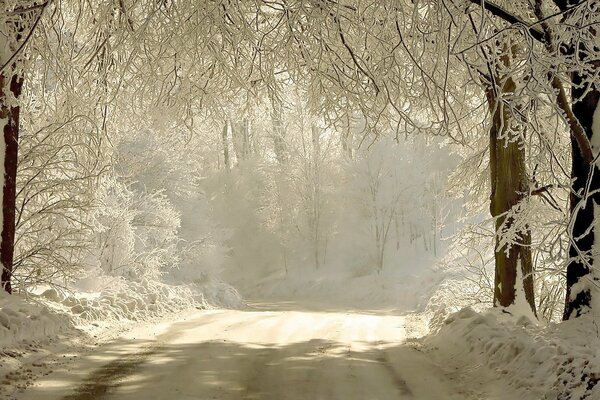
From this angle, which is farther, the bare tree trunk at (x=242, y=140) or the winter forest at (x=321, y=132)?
the bare tree trunk at (x=242, y=140)

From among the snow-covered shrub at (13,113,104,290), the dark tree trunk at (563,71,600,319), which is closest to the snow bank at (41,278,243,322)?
the snow-covered shrub at (13,113,104,290)

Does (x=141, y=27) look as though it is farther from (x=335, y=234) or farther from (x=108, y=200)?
(x=335, y=234)

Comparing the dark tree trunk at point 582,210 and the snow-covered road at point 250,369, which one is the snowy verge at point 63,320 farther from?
the dark tree trunk at point 582,210

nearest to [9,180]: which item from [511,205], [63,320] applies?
[63,320]

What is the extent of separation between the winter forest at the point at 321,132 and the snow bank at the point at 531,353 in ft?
0.09

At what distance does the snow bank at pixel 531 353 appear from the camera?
5.43 m

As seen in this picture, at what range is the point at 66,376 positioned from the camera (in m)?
6.74

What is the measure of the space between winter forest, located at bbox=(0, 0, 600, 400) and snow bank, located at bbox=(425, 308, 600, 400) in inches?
1.1

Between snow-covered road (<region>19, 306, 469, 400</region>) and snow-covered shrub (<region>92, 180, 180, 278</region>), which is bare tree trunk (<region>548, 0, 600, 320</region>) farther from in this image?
snow-covered shrub (<region>92, 180, 180, 278</region>)

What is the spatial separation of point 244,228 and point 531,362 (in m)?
43.2

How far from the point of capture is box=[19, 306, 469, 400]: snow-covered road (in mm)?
6152

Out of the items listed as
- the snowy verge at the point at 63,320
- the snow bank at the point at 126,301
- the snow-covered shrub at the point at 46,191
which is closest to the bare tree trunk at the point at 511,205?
the snow-covered shrub at the point at 46,191

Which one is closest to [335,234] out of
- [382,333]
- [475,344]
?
[382,333]

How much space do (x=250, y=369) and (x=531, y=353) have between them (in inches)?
130
